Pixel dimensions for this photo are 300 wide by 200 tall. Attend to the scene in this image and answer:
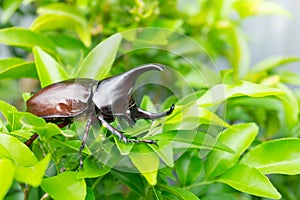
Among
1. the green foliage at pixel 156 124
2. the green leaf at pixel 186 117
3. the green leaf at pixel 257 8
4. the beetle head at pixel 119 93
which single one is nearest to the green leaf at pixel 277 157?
the green foliage at pixel 156 124

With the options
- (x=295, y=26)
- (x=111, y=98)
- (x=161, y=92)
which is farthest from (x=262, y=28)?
(x=111, y=98)

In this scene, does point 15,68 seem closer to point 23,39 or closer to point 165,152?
point 23,39

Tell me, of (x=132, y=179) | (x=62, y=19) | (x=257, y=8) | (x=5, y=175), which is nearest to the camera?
(x=5, y=175)

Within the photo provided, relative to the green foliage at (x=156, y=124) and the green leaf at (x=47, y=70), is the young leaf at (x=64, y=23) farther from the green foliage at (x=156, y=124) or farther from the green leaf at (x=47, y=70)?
the green leaf at (x=47, y=70)

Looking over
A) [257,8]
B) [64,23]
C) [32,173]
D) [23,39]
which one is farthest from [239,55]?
[32,173]

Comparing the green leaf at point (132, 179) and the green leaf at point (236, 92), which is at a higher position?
the green leaf at point (236, 92)

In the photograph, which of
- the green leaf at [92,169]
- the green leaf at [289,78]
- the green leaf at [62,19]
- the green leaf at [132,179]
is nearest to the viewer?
the green leaf at [92,169]
